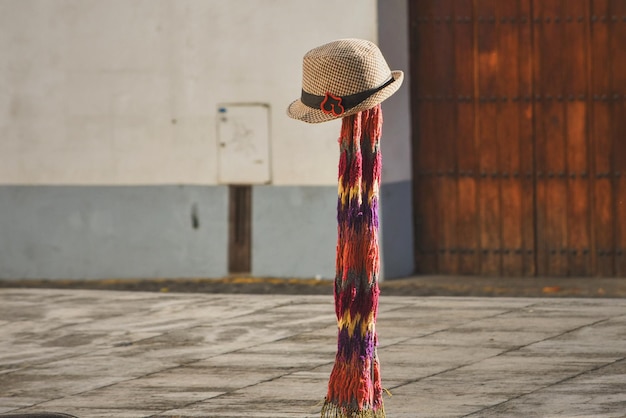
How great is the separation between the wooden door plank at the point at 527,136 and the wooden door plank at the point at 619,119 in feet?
2.50

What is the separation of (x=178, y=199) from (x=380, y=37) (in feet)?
8.33

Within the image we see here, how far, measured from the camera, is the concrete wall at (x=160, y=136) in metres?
13.4

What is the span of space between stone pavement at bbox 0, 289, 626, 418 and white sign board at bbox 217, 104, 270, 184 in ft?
4.68

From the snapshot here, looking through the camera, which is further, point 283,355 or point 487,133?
point 487,133

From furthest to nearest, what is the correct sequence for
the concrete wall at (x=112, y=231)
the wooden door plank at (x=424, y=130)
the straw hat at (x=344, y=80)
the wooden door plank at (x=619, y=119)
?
the concrete wall at (x=112, y=231) < the wooden door plank at (x=424, y=130) < the wooden door plank at (x=619, y=119) < the straw hat at (x=344, y=80)

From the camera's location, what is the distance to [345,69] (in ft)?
20.3

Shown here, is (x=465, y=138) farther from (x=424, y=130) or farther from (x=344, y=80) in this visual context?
(x=344, y=80)

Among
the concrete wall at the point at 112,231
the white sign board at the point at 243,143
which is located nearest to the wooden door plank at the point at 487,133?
the white sign board at the point at 243,143

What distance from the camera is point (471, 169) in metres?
13.6

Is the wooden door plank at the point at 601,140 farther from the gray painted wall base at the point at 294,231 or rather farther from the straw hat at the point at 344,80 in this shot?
the straw hat at the point at 344,80

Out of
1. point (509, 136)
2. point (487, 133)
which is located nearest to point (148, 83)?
point (487, 133)

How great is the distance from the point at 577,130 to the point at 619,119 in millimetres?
401

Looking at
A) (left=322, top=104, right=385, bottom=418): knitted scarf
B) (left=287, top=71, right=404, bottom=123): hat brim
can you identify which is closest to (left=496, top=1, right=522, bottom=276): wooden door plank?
(left=287, top=71, right=404, bottom=123): hat brim

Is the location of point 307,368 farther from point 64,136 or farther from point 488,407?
point 64,136
